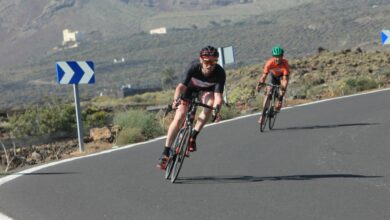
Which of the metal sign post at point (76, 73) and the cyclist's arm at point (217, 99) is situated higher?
the metal sign post at point (76, 73)

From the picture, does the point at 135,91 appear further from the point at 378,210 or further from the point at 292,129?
the point at 378,210

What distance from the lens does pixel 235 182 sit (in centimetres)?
1019

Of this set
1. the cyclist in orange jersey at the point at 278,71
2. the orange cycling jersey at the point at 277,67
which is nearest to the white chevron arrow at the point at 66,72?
the cyclist in orange jersey at the point at 278,71

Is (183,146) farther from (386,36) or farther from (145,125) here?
(386,36)

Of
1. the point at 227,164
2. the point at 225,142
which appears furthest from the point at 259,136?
the point at 227,164

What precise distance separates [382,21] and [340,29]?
13292mm

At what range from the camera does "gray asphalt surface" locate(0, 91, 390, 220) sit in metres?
8.23

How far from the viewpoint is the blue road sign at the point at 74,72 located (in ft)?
52.9

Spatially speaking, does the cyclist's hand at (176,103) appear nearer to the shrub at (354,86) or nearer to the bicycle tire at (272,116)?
the bicycle tire at (272,116)

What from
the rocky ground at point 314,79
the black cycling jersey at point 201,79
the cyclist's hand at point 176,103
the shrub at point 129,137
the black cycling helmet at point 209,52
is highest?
the black cycling helmet at point 209,52

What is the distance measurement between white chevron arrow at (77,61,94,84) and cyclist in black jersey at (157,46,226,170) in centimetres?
593

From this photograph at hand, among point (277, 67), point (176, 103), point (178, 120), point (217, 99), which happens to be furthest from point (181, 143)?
point (277, 67)

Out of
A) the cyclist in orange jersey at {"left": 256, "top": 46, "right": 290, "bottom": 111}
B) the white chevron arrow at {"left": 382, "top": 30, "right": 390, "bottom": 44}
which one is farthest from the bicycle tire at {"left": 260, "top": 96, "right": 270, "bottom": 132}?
the white chevron arrow at {"left": 382, "top": 30, "right": 390, "bottom": 44}

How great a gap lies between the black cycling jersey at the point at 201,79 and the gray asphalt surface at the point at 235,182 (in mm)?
1241
